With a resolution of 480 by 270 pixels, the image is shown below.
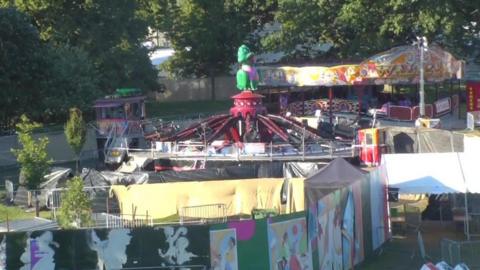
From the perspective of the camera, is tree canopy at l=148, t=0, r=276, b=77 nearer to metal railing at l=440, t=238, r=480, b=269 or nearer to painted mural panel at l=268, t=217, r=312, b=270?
metal railing at l=440, t=238, r=480, b=269

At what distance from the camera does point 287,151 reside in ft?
119

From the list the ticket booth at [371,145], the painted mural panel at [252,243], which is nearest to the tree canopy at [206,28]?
the ticket booth at [371,145]

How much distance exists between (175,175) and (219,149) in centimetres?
770

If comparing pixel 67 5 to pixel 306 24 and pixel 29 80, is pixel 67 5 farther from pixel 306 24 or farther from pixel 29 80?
pixel 306 24

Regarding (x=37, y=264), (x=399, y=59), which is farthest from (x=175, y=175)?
(x=399, y=59)

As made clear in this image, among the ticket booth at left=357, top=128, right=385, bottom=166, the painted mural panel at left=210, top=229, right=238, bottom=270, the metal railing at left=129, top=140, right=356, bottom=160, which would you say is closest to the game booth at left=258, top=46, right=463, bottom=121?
the metal railing at left=129, top=140, right=356, bottom=160

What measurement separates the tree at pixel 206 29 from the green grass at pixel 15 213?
3258 centimetres

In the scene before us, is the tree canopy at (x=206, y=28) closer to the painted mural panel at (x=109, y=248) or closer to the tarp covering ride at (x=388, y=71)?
the tarp covering ride at (x=388, y=71)

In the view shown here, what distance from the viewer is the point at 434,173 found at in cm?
2483

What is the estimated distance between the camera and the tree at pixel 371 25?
57156 millimetres

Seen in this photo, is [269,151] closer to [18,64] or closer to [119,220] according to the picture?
[18,64]

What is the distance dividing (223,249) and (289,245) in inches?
65.9

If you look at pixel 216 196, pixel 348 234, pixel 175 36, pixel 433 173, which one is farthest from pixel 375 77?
pixel 348 234

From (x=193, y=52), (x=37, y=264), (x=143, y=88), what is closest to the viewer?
(x=37, y=264)
